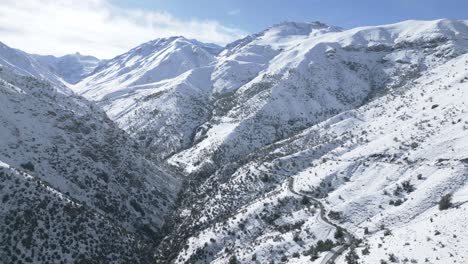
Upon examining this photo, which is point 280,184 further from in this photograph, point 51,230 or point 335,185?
point 51,230

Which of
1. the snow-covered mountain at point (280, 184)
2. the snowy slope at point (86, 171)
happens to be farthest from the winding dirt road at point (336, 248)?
the snowy slope at point (86, 171)

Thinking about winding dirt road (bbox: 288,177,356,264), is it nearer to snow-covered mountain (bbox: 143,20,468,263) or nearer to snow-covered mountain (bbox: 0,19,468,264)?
snow-covered mountain (bbox: 0,19,468,264)

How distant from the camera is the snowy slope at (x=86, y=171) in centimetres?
7556

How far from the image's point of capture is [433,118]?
10306 cm

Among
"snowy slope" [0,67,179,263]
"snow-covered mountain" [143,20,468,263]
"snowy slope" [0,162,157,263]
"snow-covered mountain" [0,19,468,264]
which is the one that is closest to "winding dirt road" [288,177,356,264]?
"snow-covered mountain" [0,19,468,264]

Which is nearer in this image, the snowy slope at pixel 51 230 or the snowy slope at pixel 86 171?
the snowy slope at pixel 51 230

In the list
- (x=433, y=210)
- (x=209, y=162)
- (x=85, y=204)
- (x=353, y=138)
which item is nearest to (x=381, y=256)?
(x=433, y=210)

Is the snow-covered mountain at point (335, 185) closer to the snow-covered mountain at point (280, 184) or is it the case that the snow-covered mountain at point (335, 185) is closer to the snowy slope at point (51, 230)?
the snow-covered mountain at point (280, 184)

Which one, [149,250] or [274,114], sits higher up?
[274,114]

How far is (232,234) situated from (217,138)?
8601cm

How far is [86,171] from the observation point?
318 ft

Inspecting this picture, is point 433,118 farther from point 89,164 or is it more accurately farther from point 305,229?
point 89,164

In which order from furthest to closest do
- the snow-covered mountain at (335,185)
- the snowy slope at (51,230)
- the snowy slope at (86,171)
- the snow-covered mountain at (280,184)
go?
the snowy slope at (86,171), the snow-covered mountain at (335,185), the snow-covered mountain at (280,184), the snowy slope at (51,230)

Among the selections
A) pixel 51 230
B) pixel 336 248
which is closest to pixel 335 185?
pixel 336 248
